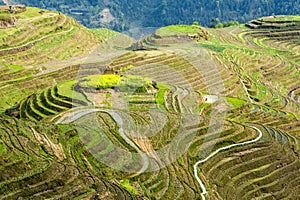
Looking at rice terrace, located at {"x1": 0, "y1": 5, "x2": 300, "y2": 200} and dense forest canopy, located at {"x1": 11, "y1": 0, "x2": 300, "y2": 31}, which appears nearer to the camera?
rice terrace, located at {"x1": 0, "y1": 5, "x2": 300, "y2": 200}

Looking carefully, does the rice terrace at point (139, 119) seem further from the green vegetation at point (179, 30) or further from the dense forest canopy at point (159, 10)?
the dense forest canopy at point (159, 10)

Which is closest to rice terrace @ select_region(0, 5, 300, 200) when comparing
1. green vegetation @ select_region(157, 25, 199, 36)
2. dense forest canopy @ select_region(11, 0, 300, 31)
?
green vegetation @ select_region(157, 25, 199, 36)

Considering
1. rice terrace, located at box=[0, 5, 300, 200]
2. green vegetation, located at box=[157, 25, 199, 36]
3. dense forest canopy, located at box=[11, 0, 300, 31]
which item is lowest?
dense forest canopy, located at box=[11, 0, 300, 31]

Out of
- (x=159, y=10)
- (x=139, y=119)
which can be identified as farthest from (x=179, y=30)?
(x=159, y=10)

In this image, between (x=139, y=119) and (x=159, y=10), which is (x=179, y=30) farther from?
(x=159, y=10)

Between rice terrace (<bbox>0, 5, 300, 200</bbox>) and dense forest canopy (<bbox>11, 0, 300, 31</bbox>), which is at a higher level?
rice terrace (<bbox>0, 5, 300, 200</bbox>)

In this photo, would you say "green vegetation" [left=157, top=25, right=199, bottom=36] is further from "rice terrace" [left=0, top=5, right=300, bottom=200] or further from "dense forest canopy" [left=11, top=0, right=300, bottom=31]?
"dense forest canopy" [left=11, top=0, right=300, bottom=31]

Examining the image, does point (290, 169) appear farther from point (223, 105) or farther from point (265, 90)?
point (265, 90)

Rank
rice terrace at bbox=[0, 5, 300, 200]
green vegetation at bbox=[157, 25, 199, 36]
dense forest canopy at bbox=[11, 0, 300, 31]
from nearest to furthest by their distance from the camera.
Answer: rice terrace at bbox=[0, 5, 300, 200]
green vegetation at bbox=[157, 25, 199, 36]
dense forest canopy at bbox=[11, 0, 300, 31]
